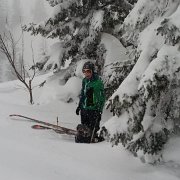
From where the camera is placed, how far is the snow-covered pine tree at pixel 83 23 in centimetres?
1255

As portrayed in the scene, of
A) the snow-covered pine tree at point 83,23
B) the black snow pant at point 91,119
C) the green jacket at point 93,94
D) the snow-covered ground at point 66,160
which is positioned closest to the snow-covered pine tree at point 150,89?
the snow-covered ground at point 66,160

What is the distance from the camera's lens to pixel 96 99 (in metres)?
9.95

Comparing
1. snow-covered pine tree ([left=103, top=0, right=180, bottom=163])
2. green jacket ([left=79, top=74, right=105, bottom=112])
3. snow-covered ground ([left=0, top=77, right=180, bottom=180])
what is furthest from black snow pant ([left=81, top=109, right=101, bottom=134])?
snow-covered pine tree ([left=103, top=0, right=180, bottom=163])

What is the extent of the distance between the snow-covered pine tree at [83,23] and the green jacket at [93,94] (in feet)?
9.27

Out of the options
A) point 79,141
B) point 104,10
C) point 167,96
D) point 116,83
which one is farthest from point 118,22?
point 167,96

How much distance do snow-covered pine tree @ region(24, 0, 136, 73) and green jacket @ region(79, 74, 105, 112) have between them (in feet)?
9.27

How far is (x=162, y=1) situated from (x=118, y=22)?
5.30 meters

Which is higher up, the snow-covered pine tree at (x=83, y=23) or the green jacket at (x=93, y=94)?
the snow-covered pine tree at (x=83, y=23)

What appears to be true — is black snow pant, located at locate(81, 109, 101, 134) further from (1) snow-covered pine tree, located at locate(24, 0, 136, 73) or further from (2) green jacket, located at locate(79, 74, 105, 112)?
(1) snow-covered pine tree, located at locate(24, 0, 136, 73)

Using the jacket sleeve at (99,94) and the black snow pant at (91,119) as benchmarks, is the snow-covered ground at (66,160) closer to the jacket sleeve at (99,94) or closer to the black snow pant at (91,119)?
the black snow pant at (91,119)

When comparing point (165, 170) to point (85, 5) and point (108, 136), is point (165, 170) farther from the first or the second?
point (85, 5)

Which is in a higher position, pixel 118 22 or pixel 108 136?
pixel 118 22

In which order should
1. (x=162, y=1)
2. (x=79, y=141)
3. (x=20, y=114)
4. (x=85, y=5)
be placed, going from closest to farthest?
(x=162, y=1) → (x=79, y=141) → (x=20, y=114) → (x=85, y=5)

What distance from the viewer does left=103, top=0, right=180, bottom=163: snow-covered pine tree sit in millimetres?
6816
